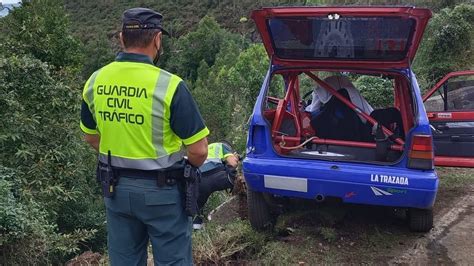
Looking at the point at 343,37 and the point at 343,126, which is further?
the point at 343,126

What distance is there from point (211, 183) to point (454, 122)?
12.9ft

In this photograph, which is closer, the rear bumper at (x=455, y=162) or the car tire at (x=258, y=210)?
the car tire at (x=258, y=210)

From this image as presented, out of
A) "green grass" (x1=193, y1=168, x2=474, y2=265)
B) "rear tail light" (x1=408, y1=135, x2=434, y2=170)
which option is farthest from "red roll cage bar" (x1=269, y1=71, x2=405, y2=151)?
"green grass" (x1=193, y1=168, x2=474, y2=265)

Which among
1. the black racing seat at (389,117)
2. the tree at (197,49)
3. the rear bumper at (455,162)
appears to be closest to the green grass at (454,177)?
the rear bumper at (455,162)

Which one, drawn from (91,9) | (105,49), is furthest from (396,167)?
(91,9)

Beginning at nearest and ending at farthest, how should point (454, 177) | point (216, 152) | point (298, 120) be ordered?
point (216, 152), point (298, 120), point (454, 177)

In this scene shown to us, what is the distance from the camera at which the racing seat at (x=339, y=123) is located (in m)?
4.62

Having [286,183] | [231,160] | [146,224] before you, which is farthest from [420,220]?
[146,224]

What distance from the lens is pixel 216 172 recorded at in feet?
9.25

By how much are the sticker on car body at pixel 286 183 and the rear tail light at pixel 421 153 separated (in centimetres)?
82

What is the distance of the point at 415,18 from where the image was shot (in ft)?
11.8

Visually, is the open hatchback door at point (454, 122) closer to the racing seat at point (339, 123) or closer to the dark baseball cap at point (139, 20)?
the racing seat at point (339, 123)

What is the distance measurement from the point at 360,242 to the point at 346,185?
67cm

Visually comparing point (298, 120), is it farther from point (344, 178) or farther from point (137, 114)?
point (137, 114)
